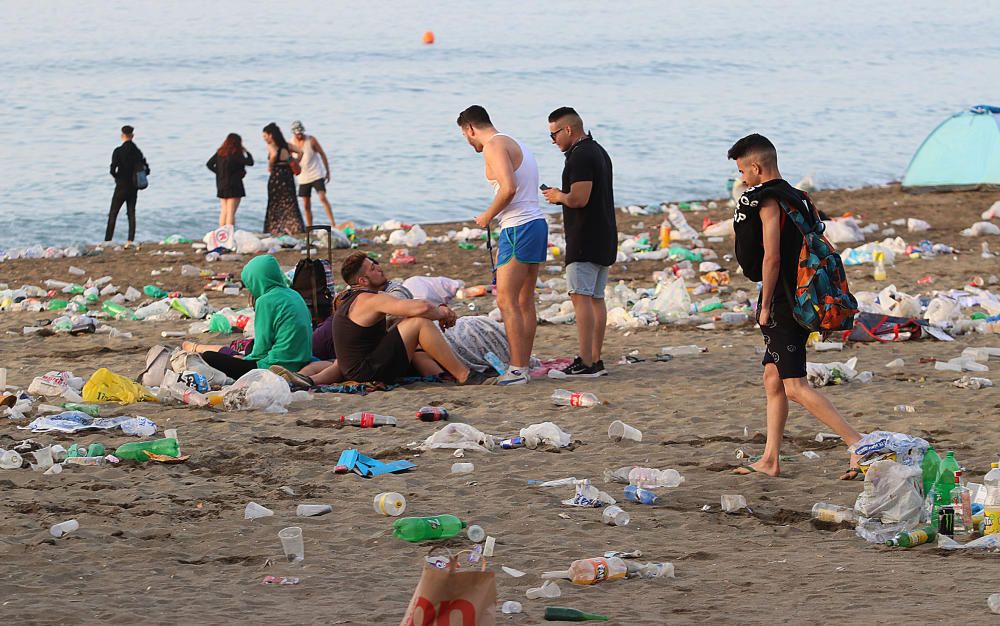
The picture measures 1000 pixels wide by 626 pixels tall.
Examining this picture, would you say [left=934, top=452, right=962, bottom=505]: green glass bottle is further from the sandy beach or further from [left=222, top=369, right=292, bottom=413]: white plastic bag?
[left=222, top=369, right=292, bottom=413]: white plastic bag

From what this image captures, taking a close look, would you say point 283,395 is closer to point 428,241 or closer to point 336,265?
point 336,265

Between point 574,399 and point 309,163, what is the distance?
9095 mm

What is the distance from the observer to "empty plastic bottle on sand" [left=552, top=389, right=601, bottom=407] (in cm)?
671

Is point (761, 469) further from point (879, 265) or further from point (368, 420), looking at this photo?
point (879, 265)

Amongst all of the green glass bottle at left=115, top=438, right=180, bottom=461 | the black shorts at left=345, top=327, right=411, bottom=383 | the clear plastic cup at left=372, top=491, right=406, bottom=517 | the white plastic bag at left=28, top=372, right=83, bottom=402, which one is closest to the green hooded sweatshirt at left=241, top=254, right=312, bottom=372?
the black shorts at left=345, top=327, right=411, bottom=383

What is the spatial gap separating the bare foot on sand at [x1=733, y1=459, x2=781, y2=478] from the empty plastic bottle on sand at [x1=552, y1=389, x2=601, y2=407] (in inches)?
57.0

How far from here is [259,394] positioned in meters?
6.77

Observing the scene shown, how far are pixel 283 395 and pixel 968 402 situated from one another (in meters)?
3.61

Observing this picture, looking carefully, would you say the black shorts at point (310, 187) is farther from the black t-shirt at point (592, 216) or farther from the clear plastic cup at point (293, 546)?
the clear plastic cup at point (293, 546)

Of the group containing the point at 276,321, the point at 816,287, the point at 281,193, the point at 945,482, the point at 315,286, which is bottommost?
the point at 945,482

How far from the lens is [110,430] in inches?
244

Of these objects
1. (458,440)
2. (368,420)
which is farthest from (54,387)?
(458,440)

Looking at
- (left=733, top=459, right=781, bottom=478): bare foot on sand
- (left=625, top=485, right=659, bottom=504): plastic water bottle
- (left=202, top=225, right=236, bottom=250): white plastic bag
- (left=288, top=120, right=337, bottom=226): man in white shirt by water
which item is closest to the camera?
(left=625, top=485, right=659, bottom=504): plastic water bottle

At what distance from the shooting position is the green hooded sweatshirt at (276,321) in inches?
294
